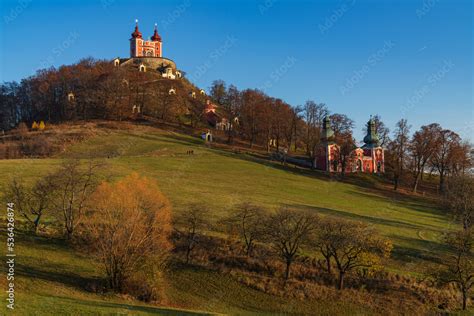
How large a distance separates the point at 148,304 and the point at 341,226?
16.5m

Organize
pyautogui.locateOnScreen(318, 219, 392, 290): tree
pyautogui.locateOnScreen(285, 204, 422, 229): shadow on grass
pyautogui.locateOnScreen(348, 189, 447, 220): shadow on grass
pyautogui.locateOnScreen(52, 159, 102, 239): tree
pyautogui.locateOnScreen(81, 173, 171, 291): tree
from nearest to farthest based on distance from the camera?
pyautogui.locateOnScreen(81, 173, 171, 291): tree, pyautogui.locateOnScreen(318, 219, 392, 290): tree, pyautogui.locateOnScreen(52, 159, 102, 239): tree, pyautogui.locateOnScreen(285, 204, 422, 229): shadow on grass, pyautogui.locateOnScreen(348, 189, 447, 220): shadow on grass

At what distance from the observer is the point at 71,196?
37.7 meters

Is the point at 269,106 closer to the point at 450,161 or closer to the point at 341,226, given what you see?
the point at 450,161

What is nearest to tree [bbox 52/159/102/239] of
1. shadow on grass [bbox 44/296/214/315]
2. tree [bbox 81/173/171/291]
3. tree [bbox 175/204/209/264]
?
tree [bbox 81/173/171/291]

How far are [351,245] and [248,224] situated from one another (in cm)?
919

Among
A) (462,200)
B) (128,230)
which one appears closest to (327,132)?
(462,200)

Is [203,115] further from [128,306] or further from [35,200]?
[128,306]

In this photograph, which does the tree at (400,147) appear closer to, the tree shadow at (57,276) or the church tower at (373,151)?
the church tower at (373,151)

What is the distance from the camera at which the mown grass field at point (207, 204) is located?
1065 inches

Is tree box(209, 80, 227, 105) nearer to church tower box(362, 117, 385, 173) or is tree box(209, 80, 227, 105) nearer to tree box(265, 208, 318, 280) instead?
church tower box(362, 117, 385, 173)

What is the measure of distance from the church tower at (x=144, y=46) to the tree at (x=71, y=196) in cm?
11847

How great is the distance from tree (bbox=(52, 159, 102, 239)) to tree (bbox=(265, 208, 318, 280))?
54.3ft

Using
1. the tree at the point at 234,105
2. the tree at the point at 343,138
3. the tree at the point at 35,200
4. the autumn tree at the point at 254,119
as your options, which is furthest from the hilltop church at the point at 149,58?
the tree at the point at 35,200

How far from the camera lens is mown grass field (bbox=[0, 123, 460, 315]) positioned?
27.1m
